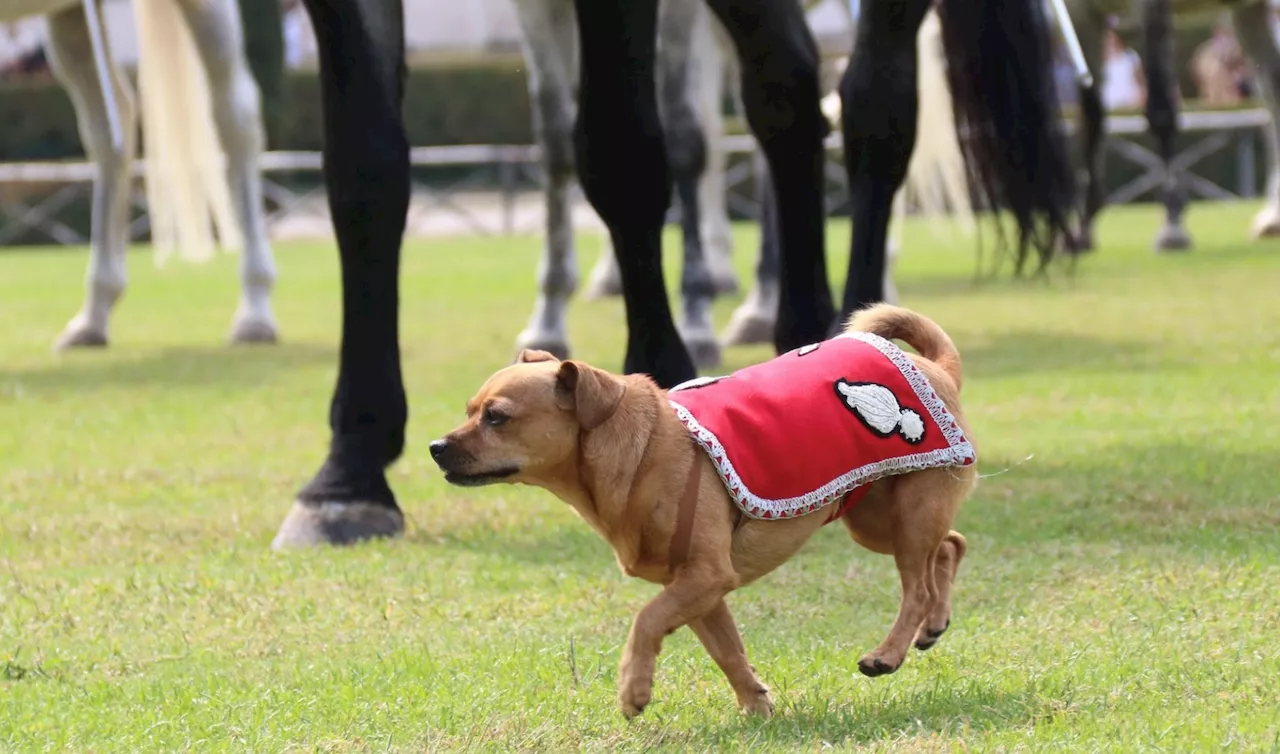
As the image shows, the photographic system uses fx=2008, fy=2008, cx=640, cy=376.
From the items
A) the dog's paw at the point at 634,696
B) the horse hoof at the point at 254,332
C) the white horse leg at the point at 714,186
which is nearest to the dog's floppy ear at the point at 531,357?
the dog's paw at the point at 634,696

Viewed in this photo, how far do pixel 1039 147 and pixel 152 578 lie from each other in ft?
8.27

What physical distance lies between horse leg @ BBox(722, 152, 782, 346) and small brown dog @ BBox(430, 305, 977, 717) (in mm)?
4775

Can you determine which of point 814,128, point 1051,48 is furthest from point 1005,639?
point 1051,48

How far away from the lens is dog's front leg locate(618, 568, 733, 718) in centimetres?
291

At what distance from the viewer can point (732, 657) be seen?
121 inches

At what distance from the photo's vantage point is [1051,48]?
18.9 ft

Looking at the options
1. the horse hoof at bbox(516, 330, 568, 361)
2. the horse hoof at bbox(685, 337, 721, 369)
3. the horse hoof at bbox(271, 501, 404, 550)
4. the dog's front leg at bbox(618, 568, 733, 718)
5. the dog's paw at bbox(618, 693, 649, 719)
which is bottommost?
the horse hoof at bbox(516, 330, 568, 361)

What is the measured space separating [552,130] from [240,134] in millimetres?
1772

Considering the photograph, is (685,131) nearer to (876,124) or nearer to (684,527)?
(876,124)

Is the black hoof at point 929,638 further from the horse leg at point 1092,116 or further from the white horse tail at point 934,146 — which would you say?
the white horse tail at point 934,146

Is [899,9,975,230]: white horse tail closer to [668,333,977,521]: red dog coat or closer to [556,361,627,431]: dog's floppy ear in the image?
[668,333,977,521]: red dog coat

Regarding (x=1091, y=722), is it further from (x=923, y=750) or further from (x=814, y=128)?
(x=814, y=128)

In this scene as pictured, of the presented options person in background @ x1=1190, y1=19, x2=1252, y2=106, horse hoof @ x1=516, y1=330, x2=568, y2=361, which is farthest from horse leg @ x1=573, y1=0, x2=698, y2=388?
person in background @ x1=1190, y1=19, x2=1252, y2=106

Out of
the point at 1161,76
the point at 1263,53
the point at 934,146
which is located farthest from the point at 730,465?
the point at 1263,53
